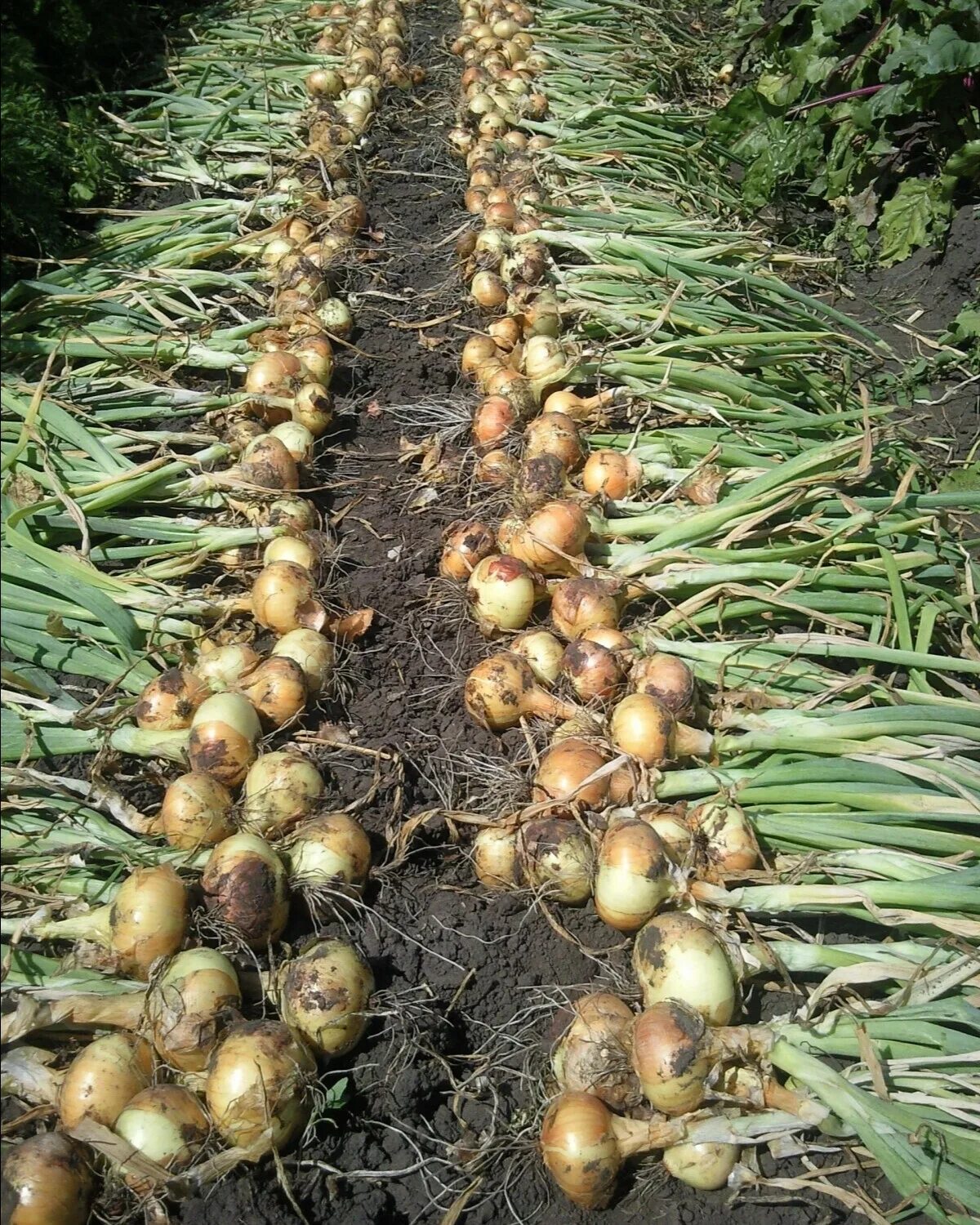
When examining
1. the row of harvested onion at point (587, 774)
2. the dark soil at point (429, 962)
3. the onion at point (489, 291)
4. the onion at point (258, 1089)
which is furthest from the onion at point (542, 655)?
the onion at point (489, 291)

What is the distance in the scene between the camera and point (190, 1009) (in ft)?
5.14

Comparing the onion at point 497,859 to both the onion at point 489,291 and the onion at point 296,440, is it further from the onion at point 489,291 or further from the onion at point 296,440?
the onion at point 489,291

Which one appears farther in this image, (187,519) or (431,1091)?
(187,519)

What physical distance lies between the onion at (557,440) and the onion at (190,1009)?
171 cm

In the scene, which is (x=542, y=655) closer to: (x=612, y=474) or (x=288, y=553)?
(x=612, y=474)

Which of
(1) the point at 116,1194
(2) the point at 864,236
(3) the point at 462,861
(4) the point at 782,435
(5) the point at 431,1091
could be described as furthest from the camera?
(2) the point at 864,236

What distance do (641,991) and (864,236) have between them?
3.75m

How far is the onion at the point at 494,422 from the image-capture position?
2920mm

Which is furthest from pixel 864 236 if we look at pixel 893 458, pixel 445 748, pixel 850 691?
pixel 445 748

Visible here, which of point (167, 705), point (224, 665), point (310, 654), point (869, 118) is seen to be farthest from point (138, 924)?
point (869, 118)

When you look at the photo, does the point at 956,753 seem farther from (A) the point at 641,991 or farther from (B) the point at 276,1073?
(B) the point at 276,1073

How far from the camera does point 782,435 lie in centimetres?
276

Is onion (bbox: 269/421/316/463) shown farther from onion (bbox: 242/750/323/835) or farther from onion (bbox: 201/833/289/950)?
onion (bbox: 201/833/289/950)

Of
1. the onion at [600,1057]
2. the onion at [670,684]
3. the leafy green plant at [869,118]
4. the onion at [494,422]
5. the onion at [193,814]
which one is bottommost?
the onion at [600,1057]
